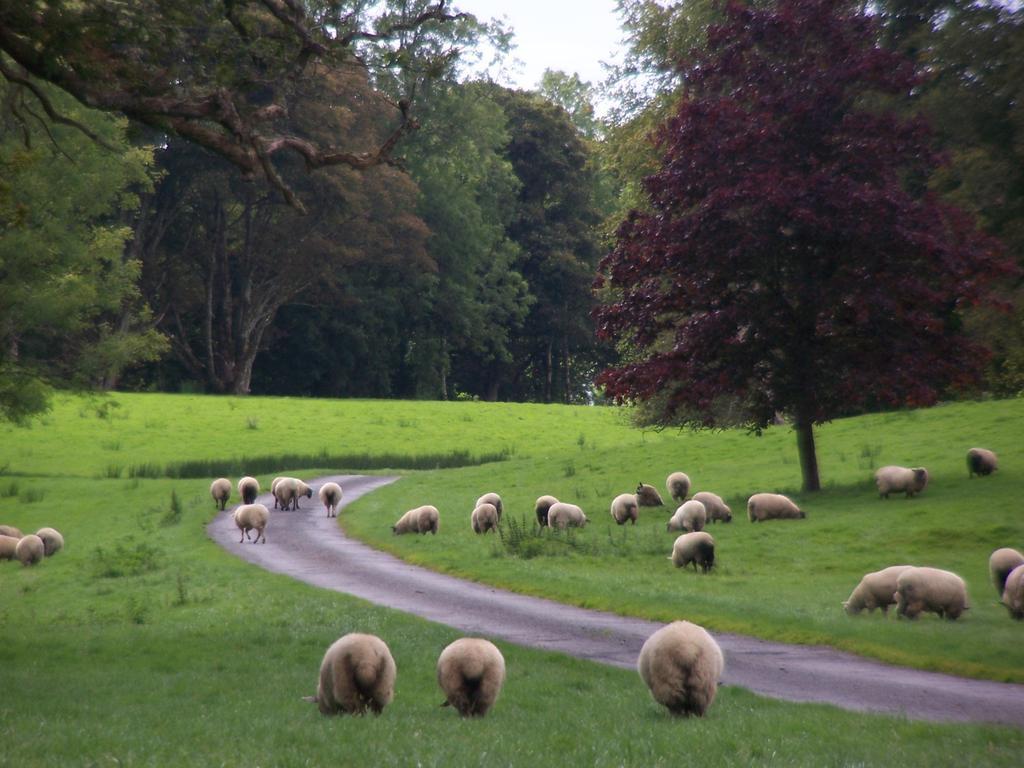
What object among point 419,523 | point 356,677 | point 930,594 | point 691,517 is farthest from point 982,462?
point 356,677

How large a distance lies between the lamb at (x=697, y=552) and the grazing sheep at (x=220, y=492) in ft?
63.8

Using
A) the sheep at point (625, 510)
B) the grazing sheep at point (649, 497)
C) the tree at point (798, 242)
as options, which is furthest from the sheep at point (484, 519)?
the grazing sheep at point (649, 497)

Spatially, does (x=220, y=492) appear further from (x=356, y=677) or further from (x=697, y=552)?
(x=356, y=677)

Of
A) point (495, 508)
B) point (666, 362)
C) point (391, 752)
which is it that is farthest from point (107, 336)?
point (391, 752)

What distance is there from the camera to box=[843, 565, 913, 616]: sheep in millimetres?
18703

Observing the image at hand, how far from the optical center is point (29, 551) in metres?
30.2

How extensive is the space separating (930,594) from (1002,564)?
2375 mm

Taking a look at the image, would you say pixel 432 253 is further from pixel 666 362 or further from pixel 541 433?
pixel 666 362

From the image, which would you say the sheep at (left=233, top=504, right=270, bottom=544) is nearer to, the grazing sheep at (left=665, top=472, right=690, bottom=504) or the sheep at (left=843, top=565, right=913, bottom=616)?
the grazing sheep at (left=665, top=472, right=690, bottom=504)

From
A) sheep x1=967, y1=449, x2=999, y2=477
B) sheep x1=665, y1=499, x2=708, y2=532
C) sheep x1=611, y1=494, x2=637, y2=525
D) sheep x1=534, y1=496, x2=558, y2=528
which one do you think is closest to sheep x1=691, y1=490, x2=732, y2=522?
sheep x1=665, y1=499, x2=708, y2=532

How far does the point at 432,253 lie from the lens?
8369 centimetres

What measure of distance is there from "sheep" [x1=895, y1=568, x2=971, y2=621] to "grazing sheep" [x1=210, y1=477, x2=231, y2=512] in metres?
25.8

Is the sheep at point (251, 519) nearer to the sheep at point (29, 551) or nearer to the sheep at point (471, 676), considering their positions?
the sheep at point (29, 551)

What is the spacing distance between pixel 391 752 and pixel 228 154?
9303 mm
